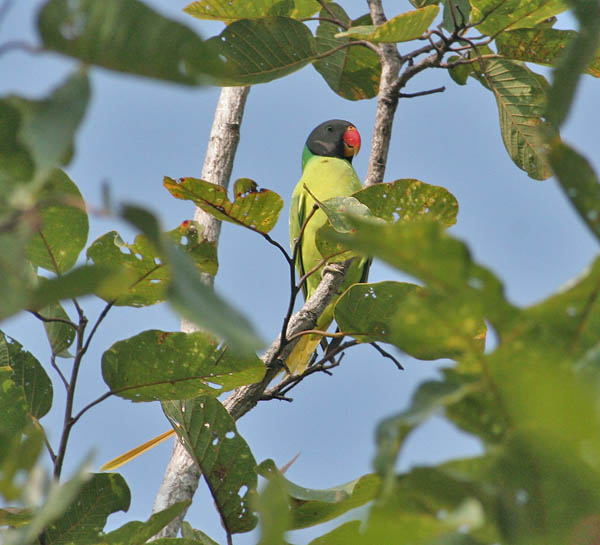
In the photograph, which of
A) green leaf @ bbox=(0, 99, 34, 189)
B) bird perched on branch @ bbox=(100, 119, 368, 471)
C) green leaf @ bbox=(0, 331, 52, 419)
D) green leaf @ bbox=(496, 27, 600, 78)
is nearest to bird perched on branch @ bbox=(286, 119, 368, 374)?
bird perched on branch @ bbox=(100, 119, 368, 471)

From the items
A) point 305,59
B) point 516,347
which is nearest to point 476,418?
point 516,347

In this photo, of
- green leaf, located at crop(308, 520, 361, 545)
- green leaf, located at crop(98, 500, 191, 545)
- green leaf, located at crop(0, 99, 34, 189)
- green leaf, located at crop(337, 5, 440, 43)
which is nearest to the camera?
green leaf, located at crop(0, 99, 34, 189)

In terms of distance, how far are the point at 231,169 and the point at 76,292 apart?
1.53 metres

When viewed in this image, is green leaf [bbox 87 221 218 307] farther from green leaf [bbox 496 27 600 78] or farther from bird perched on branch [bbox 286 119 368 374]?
bird perched on branch [bbox 286 119 368 374]

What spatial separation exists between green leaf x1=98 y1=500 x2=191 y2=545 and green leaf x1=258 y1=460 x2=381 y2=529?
5.0 inches

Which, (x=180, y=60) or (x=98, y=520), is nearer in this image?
(x=180, y=60)

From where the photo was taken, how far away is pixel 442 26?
5.25ft

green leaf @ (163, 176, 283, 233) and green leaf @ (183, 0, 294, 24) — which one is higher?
green leaf @ (183, 0, 294, 24)

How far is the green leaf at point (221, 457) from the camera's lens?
1.02 m

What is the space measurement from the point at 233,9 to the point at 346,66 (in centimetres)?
39

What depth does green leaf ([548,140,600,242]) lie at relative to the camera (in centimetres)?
37

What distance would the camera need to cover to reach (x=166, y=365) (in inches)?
38.2

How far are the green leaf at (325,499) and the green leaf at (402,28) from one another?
767mm

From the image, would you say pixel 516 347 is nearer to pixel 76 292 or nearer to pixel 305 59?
pixel 76 292
